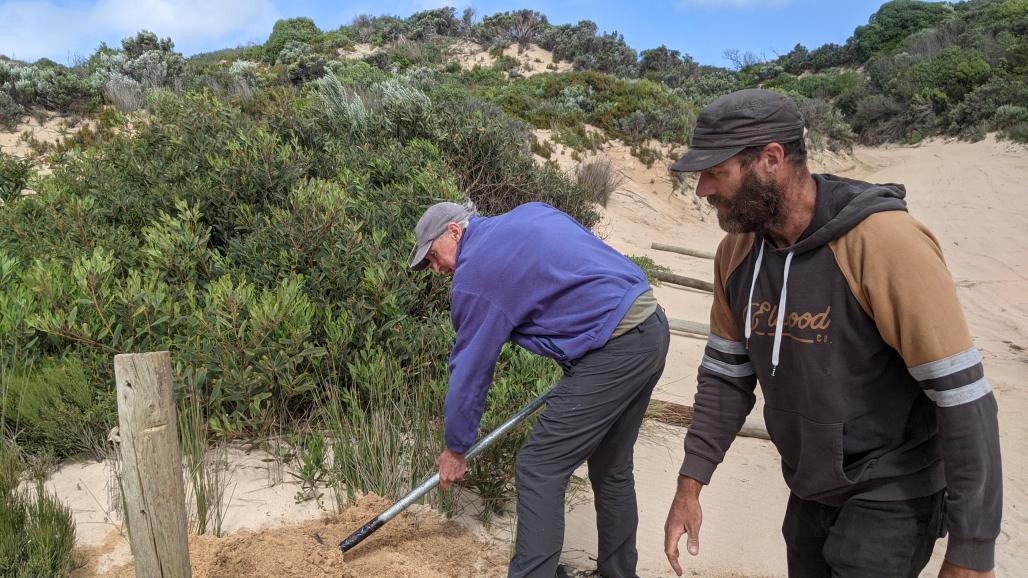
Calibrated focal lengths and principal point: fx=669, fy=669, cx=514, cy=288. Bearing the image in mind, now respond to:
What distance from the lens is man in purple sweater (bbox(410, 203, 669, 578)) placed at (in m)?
2.62

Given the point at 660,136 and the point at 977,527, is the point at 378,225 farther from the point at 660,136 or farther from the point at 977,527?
the point at 660,136

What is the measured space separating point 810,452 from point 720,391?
415 mm

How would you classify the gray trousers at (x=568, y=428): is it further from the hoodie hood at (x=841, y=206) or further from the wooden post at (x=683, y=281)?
the wooden post at (x=683, y=281)

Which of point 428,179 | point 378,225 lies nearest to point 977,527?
point 378,225

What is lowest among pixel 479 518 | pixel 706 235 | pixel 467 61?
pixel 479 518

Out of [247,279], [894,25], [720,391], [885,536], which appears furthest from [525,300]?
[894,25]

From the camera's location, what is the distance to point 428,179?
6.39 metres

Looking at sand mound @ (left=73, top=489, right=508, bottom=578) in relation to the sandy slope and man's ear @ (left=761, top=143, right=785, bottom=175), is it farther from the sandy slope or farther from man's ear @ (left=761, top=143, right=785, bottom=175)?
man's ear @ (left=761, top=143, right=785, bottom=175)

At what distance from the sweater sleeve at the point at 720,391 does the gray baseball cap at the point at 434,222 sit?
1.19 metres

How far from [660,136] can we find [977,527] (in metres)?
16.1

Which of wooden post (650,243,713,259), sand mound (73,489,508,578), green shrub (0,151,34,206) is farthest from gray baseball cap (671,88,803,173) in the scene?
wooden post (650,243,713,259)

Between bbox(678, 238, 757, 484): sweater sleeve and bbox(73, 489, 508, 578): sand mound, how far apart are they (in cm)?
162

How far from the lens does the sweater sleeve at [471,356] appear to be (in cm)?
261

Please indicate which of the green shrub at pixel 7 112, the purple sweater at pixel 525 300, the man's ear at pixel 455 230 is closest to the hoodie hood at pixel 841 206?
the purple sweater at pixel 525 300
